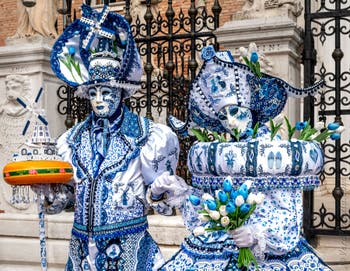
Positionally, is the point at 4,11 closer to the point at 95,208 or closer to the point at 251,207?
the point at 95,208

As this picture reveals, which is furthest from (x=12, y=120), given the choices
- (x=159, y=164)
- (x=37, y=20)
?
(x=159, y=164)

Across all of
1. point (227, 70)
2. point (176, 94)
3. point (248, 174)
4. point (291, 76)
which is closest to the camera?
point (248, 174)

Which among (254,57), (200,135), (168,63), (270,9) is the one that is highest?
(270,9)

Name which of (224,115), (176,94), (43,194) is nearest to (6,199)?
(176,94)

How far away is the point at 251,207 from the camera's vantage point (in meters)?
2.52

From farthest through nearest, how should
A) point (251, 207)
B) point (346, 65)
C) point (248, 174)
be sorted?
point (346, 65) < point (248, 174) < point (251, 207)

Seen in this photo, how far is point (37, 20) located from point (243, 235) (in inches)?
185

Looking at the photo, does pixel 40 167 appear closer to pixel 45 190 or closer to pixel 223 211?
pixel 45 190

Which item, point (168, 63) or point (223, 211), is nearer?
point (223, 211)

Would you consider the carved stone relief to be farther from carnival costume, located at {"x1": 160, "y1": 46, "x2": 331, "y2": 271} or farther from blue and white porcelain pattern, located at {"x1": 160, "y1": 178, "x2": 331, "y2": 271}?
blue and white porcelain pattern, located at {"x1": 160, "y1": 178, "x2": 331, "y2": 271}

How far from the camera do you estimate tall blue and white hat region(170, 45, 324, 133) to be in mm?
3025

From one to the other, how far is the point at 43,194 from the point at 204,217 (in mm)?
1426

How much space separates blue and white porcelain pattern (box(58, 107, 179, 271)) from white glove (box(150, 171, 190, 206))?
63mm

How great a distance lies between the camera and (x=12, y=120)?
6.39 metres
